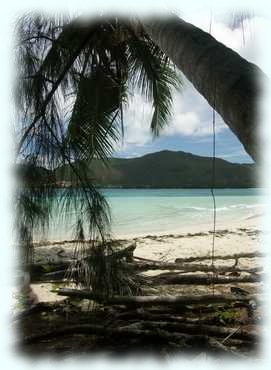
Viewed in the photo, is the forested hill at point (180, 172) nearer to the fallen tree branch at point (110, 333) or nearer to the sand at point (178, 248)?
the sand at point (178, 248)

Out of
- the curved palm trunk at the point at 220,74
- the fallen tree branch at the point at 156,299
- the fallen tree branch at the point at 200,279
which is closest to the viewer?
the curved palm trunk at the point at 220,74

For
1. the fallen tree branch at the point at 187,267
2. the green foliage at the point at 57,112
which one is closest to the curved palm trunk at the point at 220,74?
the green foliage at the point at 57,112

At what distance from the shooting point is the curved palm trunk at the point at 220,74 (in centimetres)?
99

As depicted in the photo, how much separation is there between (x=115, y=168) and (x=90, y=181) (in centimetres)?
60

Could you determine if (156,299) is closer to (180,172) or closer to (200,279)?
(200,279)

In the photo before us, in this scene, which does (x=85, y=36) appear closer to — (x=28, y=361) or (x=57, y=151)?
(x=57, y=151)

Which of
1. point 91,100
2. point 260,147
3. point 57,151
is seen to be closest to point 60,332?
point 57,151

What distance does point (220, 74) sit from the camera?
1154 mm

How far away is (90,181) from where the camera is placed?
104 inches

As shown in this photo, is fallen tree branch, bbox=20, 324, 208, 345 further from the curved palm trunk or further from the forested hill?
the forested hill

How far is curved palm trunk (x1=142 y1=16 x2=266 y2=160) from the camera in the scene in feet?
3.23

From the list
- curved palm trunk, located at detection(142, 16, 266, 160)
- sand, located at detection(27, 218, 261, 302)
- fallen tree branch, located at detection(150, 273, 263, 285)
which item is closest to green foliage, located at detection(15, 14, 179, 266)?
curved palm trunk, located at detection(142, 16, 266, 160)

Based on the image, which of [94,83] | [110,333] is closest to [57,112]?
[94,83]

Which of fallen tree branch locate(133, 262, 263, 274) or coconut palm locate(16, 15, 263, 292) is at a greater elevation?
coconut palm locate(16, 15, 263, 292)
